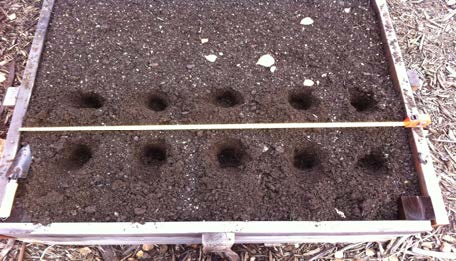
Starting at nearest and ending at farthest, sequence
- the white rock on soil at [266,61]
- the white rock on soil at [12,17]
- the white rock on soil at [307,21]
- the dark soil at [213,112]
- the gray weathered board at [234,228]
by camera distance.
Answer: the gray weathered board at [234,228], the dark soil at [213,112], the white rock on soil at [266,61], the white rock on soil at [307,21], the white rock on soil at [12,17]

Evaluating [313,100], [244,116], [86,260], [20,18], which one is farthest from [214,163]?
[20,18]

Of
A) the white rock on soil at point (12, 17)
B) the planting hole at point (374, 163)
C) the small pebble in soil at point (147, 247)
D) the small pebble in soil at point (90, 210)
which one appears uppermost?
the white rock on soil at point (12, 17)

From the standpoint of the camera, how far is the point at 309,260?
2.16 meters

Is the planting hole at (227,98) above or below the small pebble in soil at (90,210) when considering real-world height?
above

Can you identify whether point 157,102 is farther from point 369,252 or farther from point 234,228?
point 369,252

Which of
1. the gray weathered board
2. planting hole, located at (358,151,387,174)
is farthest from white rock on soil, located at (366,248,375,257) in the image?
Answer: planting hole, located at (358,151,387,174)

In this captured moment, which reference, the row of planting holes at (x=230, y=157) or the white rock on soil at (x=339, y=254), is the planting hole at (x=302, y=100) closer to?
the row of planting holes at (x=230, y=157)

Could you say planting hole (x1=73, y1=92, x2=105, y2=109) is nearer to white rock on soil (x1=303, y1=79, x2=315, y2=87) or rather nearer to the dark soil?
→ the dark soil

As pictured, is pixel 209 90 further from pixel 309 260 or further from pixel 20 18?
pixel 20 18

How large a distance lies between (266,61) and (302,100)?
32 centimetres

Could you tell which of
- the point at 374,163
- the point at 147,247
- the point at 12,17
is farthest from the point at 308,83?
the point at 12,17

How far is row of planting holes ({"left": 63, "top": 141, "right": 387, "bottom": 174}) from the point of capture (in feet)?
6.91

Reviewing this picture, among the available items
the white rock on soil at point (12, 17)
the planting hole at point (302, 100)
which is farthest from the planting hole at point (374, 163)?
the white rock on soil at point (12, 17)

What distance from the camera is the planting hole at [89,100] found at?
2.26 meters
